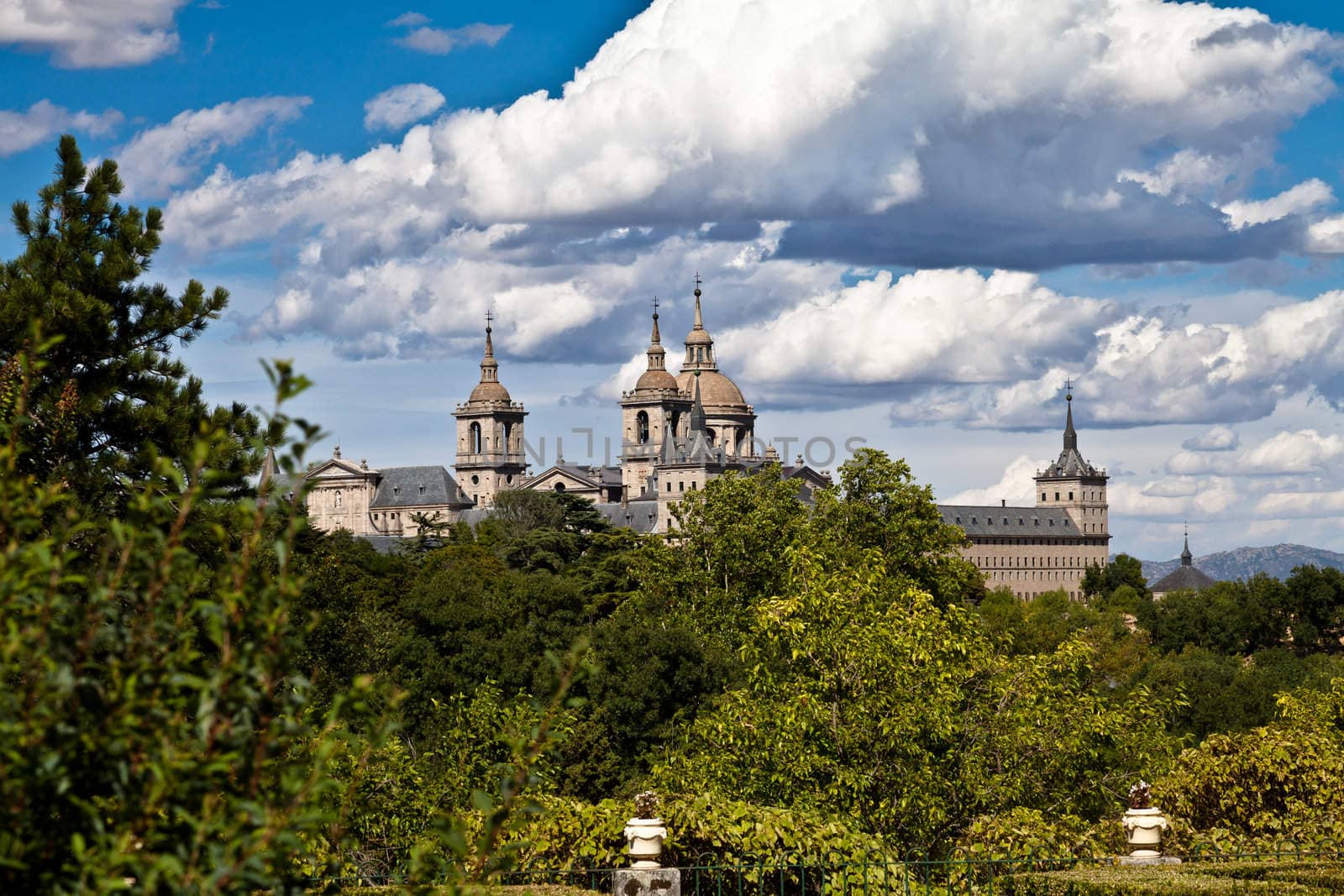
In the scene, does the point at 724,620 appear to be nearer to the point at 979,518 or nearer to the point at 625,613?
the point at 625,613

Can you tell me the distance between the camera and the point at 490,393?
18850 cm

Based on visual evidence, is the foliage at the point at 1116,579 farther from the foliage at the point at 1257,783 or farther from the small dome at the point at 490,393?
the foliage at the point at 1257,783

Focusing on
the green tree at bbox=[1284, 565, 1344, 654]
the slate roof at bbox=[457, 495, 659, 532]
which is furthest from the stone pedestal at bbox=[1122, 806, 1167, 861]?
the slate roof at bbox=[457, 495, 659, 532]

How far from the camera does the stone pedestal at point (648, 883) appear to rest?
13461 mm

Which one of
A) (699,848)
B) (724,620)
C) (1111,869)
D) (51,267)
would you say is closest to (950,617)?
(1111,869)

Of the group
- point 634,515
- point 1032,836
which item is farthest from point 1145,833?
point 634,515

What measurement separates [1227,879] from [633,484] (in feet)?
520

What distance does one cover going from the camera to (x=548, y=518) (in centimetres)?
12150

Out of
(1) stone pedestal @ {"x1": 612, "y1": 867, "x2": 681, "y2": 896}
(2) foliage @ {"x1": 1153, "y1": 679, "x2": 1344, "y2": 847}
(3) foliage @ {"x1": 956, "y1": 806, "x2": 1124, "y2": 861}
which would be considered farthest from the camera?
(2) foliage @ {"x1": 1153, "y1": 679, "x2": 1344, "y2": 847}

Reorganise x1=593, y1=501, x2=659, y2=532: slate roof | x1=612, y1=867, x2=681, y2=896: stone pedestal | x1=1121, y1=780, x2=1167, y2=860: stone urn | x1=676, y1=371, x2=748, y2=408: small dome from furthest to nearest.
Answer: x1=676, y1=371, x2=748, y2=408: small dome → x1=593, y1=501, x2=659, y2=532: slate roof → x1=1121, y1=780, x2=1167, y2=860: stone urn → x1=612, y1=867, x2=681, y2=896: stone pedestal

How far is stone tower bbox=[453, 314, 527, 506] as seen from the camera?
184 meters

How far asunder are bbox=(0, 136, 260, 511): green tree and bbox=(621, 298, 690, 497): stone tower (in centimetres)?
14781

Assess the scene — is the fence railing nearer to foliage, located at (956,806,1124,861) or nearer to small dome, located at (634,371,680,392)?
foliage, located at (956,806,1124,861)

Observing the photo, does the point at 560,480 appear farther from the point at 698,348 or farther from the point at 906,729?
the point at 906,729
